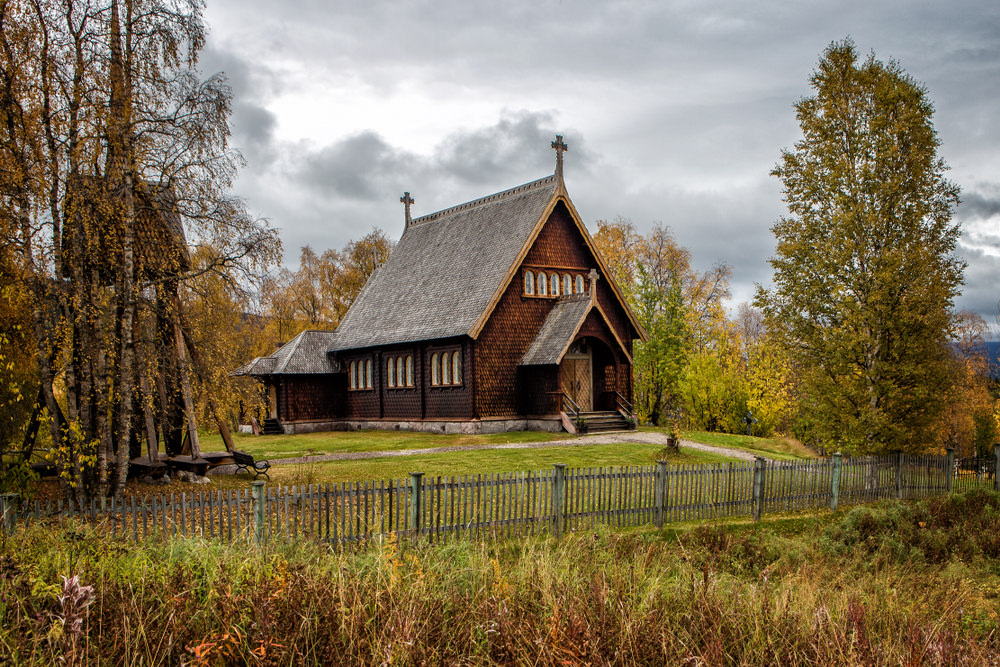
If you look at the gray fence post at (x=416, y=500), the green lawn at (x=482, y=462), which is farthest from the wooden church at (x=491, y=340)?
the gray fence post at (x=416, y=500)

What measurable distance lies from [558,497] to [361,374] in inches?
929

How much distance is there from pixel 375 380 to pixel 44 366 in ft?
71.1

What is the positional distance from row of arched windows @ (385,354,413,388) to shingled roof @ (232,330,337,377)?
4168 millimetres

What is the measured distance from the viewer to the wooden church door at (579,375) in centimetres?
3064

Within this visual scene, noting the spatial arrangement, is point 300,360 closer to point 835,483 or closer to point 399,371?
point 399,371

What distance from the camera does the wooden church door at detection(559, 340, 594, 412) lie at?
30.6 meters

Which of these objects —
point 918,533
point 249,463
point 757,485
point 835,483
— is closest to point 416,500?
point 249,463

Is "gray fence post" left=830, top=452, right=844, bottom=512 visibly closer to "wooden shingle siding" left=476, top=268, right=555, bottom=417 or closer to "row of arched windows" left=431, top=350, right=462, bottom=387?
"wooden shingle siding" left=476, top=268, right=555, bottom=417

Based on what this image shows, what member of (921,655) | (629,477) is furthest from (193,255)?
(921,655)

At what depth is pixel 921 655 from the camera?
5.12 meters

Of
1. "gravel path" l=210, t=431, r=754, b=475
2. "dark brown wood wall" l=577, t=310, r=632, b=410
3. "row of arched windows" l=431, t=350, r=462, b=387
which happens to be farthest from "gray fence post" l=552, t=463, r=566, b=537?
"dark brown wood wall" l=577, t=310, r=632, b=410

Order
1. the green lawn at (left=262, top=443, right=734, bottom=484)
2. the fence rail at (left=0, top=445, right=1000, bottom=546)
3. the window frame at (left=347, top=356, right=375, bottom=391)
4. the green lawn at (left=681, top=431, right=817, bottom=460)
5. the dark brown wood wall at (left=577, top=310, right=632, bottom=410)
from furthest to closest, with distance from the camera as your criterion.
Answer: the window frame at (left=347, top=356, right=375, bottom=391) < the dark brown wood wall at (left=577, top=310, right=632, bottom=410) < the green lawn at (left=681, top=431, right=817, bottom=460) < the green lawn at (left=262, top=443, right=734, bottom=484) < the fence rail at (left=0, top=445, right=1000, bottom=546)

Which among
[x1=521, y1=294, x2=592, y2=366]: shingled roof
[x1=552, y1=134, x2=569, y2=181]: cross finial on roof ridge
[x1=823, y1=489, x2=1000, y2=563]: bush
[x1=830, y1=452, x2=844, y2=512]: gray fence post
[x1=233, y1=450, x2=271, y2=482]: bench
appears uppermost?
[x1=552, y1=134, x2=569, y2=181]: cross finial on roof ridge

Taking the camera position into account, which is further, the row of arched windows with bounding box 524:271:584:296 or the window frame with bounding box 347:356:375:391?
the window frame with bounding box 347:356:375:391
